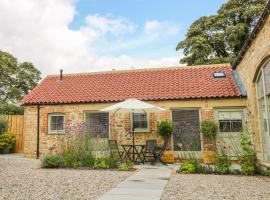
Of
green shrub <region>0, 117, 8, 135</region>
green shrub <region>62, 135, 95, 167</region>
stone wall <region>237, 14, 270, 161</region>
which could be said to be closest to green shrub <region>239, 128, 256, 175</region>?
stone wall <region>237, 14, 270, 161</region>

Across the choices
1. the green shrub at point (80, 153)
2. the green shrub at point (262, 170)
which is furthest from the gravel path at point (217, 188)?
the green shrub at point (80, 153)

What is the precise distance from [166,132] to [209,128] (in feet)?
6.25

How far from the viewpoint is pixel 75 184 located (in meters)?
6.87

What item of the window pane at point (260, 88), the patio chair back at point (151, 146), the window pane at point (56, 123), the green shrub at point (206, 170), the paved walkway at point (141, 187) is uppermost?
the window pane at point (260, 88)

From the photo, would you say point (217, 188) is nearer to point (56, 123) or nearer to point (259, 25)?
point (259, 25)

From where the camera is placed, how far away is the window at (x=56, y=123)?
13.7m

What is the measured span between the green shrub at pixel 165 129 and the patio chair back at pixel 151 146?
49cm

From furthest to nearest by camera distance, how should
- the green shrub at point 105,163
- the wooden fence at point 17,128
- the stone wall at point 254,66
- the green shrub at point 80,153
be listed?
the wooden fence at point 17,128 < the green shrub at point 80,153 < the green shrub at point 105,163 < the stone wall at point 254,66

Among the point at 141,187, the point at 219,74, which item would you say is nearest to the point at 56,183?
the point at 141,187

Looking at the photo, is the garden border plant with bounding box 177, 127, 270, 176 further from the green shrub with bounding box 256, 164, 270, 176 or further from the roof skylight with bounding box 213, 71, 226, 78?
the roof skylight with bounding box 213, 71, 226, 78

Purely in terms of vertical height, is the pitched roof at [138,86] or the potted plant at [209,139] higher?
the pitched roof at [138,86]

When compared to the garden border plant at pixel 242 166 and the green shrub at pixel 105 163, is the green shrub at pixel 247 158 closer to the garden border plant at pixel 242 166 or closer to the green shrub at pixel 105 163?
the garden border plant at pixel 242 166

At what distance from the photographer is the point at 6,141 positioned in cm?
1520

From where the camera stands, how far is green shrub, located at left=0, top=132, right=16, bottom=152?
1507 centimetres
